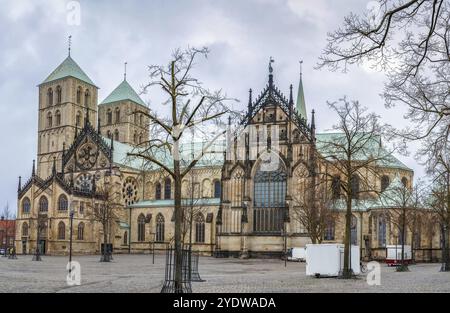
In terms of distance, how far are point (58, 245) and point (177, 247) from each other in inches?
2380

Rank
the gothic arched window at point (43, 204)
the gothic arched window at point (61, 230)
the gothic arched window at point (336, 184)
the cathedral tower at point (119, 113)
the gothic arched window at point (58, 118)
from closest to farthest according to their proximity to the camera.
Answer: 1. the gothic arched window at point (336, 184)
2. the gothic arched window at point (61, 230)
3. the gothic arched window at point (43, 204)
4. the gothic arched window at point (58, 118)
5. the cathedral tower at point (119, 113)

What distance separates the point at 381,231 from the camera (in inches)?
2638

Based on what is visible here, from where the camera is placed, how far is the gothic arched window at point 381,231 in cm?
6656

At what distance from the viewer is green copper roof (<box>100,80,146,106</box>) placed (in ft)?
369

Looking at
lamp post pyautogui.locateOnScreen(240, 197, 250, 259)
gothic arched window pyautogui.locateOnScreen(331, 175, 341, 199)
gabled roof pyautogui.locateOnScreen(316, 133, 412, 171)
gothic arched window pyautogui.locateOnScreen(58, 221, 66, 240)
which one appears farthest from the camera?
gothic arched window pyautogui.locateOnScreen(58, 221, 66, 240)

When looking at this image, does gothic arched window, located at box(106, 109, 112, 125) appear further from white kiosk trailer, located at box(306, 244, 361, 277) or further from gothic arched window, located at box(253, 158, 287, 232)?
white kiosk trailer, located at box(306, 244, 361, 277)

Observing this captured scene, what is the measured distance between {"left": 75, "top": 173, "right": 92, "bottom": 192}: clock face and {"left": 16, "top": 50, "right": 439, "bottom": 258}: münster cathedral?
0.16 meters

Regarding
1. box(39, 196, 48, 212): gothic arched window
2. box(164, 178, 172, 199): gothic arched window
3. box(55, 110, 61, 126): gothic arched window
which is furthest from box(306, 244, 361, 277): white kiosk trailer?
box(55, 110, 61, 126): gothic arched window

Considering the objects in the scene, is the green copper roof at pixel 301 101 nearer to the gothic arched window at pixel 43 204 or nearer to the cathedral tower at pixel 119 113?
the cathedral tower at pixel 119 113

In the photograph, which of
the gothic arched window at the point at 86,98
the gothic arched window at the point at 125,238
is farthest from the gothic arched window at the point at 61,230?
the gothic arched window at the point at 86,98

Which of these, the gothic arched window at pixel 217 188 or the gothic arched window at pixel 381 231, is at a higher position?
the gothic arched window at pixel 217 188

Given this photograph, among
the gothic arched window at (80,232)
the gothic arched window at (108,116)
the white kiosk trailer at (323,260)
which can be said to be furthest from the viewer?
the gothic arched window at (108,116)

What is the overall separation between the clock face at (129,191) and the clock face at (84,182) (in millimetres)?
5311
